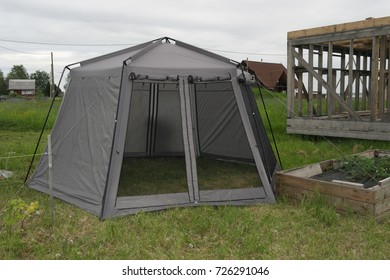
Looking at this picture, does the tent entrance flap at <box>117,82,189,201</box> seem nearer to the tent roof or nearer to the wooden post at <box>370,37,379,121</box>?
the tent roof

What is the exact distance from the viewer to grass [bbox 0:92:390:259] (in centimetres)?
326

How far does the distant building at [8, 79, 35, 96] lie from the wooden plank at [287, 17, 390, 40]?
55.8 metres

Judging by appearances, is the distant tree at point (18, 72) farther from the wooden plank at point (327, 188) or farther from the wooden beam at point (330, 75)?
the wooden plank at point (327, 188)

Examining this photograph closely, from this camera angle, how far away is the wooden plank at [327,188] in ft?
12.7

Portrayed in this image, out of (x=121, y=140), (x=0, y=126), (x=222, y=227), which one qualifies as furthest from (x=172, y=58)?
(x=0, y=126)

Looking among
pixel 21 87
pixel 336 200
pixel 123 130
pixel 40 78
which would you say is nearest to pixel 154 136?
pixel 123 130

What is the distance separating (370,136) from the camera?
7.45 meters

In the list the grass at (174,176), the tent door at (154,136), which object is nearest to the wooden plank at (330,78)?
the grass at (174,176)

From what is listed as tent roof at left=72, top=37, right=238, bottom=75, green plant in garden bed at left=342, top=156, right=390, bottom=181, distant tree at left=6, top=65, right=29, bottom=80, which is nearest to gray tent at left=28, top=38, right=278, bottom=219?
tent roof at left=72, top=37, right=238, bottom=75

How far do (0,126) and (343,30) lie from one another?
33.8 feet

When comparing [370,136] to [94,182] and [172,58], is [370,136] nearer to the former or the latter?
[172,58]

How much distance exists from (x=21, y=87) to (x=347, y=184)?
60.7 metres

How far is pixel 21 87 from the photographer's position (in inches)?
2274

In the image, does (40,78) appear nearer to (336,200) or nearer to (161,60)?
(161,60)
